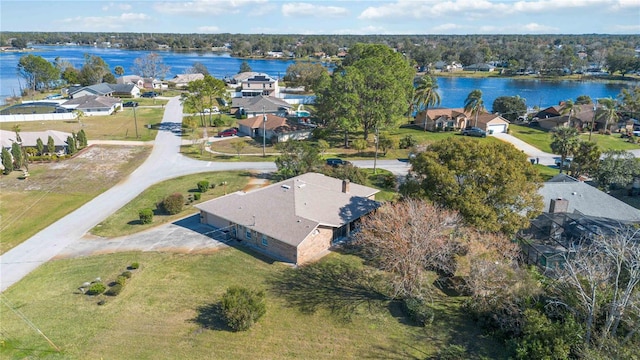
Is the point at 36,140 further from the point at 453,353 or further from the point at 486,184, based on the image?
the point at 453,353

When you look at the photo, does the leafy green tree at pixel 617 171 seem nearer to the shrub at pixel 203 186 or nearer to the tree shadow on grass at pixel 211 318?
the tree shadow on grass at pixel 211 318

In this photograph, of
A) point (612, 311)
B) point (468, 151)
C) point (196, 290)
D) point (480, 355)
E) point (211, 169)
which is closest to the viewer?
point (612, 311)

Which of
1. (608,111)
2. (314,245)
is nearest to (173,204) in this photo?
(314,245)

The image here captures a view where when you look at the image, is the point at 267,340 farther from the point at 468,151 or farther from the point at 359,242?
the point at 468,151

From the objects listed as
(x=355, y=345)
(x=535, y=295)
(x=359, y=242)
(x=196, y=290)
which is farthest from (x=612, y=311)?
(x=196, y=290)

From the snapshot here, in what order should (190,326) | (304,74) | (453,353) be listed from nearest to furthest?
(453,353) < (190,326) < (304,74)

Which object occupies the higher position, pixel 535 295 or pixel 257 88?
pixel 257 88

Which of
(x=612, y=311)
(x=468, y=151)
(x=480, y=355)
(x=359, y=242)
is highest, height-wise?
(x=468, y=151)
